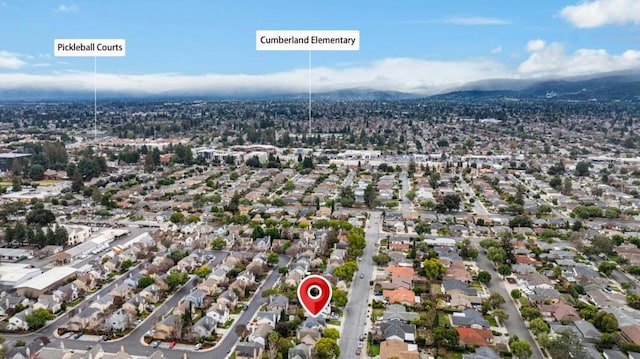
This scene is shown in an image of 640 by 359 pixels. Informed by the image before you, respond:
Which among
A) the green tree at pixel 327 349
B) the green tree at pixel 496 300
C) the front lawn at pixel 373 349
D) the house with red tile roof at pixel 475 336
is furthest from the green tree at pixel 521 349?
the green tree at pixel 327 349

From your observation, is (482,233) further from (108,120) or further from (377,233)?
(108,120)

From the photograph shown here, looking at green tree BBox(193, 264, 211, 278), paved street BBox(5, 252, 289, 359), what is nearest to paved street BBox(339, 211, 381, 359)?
paved street BBox(5, 252, 289, 359)

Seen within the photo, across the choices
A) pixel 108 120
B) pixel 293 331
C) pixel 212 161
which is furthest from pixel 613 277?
pixel 108 120

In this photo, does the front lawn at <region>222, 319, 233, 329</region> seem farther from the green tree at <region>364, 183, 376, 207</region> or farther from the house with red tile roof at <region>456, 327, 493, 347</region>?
the green tree at <region>364, 183, 376, 207</region>

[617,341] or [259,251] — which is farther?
[259,251]

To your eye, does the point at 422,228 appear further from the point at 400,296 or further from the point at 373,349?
the point at 373,349

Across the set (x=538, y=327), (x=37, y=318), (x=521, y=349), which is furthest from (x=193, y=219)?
(x=521, y=349)
